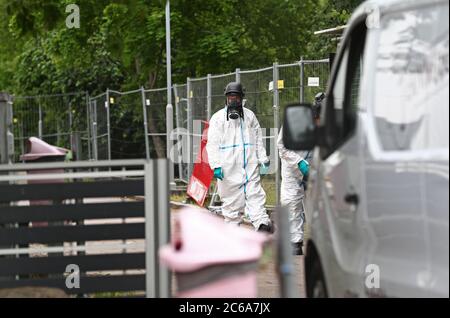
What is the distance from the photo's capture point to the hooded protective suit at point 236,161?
14188 millimetres

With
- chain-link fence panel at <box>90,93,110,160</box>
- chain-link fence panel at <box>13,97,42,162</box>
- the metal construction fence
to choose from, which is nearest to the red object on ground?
the metal construction fence

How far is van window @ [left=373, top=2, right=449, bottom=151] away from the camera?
205 inches

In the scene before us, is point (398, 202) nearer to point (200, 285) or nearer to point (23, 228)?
point (200, 285)

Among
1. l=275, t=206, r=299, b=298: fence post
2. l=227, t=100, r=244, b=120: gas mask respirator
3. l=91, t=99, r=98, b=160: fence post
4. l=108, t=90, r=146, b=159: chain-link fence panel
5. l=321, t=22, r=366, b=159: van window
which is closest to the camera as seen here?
l=275, t=206, r=299, b=298: fence post

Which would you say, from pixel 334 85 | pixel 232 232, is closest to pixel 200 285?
pixel 232 232

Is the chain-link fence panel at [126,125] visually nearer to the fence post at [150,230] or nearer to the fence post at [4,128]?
the fence post at [4,128]

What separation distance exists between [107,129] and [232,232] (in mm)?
26517

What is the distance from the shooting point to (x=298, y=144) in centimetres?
680

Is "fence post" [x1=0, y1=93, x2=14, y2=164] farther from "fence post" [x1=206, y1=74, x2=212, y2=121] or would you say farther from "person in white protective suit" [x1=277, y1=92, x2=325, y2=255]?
"fence post" [x1=206, y1=74, x2=212, y2=121]

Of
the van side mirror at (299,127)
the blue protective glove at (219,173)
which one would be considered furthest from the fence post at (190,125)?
the van side mirror at (299,127)

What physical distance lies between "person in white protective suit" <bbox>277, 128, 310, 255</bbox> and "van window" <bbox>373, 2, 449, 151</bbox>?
8.45m

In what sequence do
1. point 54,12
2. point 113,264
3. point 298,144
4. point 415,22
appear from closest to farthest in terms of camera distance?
point 415,22 → point 298,144 → point 113,264 → point 54,12

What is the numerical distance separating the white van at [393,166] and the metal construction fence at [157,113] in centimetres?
1050

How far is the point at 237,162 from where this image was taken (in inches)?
561
